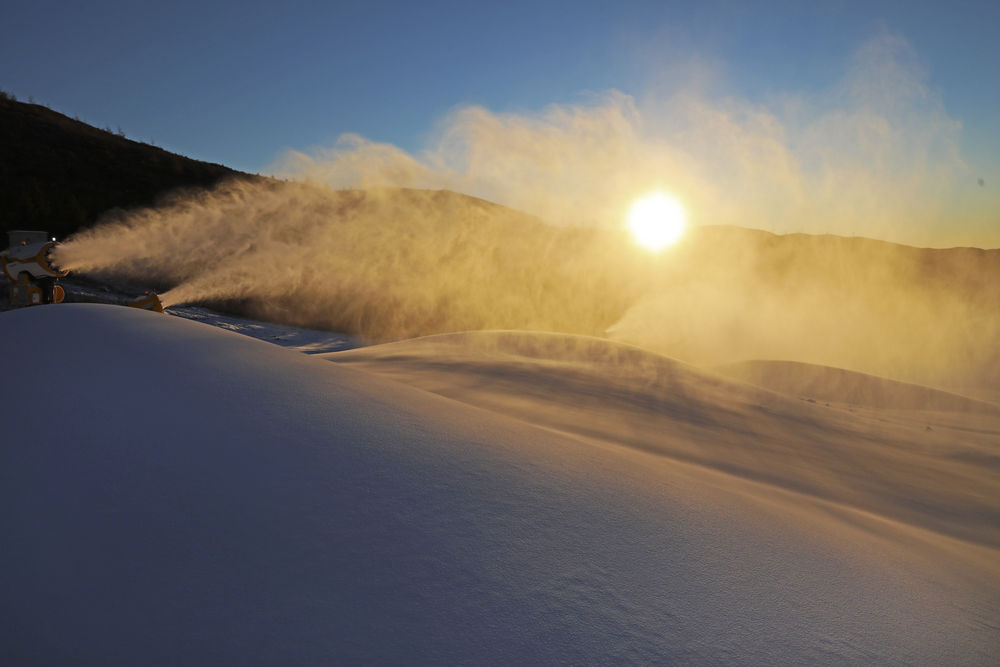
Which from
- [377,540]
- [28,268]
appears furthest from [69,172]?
[377,540]

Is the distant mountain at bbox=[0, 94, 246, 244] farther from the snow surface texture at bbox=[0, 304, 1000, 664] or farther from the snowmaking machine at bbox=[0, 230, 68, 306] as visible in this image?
the snow surface texture at bbox=[0, 304, 1000, 664]

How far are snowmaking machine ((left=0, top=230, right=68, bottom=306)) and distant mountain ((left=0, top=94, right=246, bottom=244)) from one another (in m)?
14.5

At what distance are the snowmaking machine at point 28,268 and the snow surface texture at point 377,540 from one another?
297 cm

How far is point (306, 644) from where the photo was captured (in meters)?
1.44

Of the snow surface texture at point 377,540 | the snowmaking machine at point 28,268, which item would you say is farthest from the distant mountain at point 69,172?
the snow surface texture at point 377,540

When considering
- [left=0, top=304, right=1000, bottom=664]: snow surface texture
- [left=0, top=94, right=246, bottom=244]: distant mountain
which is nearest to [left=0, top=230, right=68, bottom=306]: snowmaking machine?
[left=0, top=304, right=1000, bottom=664]: snow surface texture

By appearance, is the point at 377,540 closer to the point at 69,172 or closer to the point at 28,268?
the point at 28,268

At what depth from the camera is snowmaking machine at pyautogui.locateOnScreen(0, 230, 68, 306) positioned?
584 centimetres

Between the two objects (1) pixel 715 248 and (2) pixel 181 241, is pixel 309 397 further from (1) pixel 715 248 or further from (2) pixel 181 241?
(1) pixel 715 248

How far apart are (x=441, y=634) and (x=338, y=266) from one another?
22961mm

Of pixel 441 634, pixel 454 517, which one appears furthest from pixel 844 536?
pixel 441 634

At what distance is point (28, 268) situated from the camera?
19.3 ft

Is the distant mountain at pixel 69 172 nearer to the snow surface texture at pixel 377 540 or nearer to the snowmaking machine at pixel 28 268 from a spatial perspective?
the snowmaking machine at pixel 28 268

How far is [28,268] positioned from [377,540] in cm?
627
